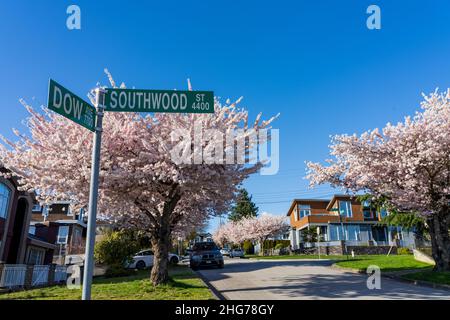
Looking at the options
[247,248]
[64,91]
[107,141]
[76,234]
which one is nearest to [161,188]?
[107,141]

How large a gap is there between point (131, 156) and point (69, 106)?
6639 millimetres

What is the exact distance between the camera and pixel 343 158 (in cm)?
1916

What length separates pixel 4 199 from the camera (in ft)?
73.4

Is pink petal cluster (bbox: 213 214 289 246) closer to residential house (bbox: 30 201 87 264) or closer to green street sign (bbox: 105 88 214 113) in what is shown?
residential house (bbox: 30 201 87 264)

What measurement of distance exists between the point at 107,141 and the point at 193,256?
14472 millimetres

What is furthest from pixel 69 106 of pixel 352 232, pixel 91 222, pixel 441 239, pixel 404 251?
pixel 352 232

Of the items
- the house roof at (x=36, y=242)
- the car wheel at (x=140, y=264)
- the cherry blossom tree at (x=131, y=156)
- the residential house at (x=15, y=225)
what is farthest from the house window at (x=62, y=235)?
the cherry blossom tree at (x=131, y=156)

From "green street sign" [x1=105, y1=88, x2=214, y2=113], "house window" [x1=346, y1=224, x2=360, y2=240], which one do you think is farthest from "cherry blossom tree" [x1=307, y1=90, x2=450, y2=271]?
"house window" [x1=346, y1=224, x2=360, y2=240]

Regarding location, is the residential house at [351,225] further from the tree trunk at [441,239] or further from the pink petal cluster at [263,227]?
the tree trunk at [441,239]

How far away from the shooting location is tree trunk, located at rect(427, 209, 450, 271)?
17.0 metres
